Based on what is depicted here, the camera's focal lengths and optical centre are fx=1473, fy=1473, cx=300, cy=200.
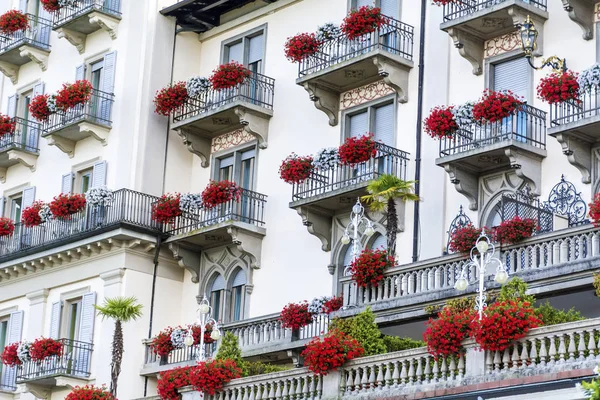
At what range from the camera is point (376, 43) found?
35719 millimetres

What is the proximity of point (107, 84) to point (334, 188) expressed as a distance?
9.99 m

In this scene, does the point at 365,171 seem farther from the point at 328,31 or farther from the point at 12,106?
the point at 12,106

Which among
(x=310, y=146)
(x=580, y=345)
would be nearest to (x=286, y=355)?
(x=310, y=146)

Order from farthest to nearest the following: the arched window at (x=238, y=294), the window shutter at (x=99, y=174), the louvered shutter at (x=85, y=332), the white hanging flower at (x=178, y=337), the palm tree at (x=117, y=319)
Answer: the window shutter at (x=99, y=174) → the louvered shutter at (x=85, y=332) → the arched window at (x=238, y=294) → the white hanging flower at (x=178, y=337) → the palm tree at (x=117, y=319)

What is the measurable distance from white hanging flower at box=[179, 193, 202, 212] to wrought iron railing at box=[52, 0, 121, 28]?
692cm

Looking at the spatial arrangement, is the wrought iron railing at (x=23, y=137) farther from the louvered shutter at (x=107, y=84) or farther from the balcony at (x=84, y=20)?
the louvered shutter at (x=107, y=84)

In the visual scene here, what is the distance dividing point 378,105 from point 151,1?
936cm

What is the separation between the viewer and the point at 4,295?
44.6 metres

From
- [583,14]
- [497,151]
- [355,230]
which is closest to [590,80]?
[583,14]

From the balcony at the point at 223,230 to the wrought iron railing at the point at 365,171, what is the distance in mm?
2693

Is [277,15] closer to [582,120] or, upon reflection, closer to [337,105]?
[337,105]

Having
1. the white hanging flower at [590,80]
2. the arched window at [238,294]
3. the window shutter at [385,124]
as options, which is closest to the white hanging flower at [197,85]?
the arched window at [238,294]

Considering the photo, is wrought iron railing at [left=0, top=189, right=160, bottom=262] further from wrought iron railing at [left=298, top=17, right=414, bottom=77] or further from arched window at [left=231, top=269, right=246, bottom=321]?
wrought iron railing at [left=298, top=17, right=414, bottom=77]

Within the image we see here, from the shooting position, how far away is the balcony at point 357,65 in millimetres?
35500
